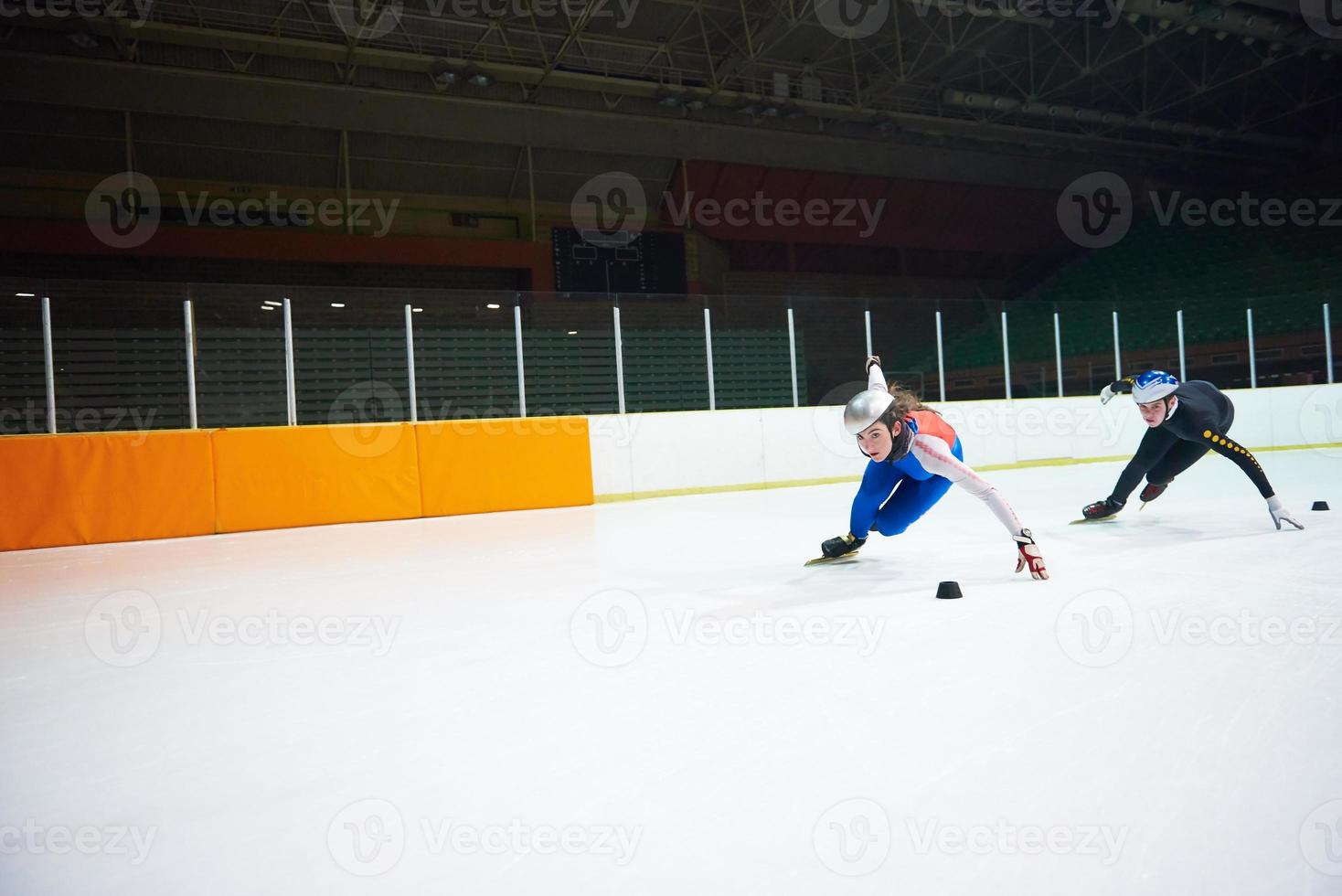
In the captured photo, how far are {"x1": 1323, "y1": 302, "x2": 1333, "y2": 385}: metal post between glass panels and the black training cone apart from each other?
14.2 metres

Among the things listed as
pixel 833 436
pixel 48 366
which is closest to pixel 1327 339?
pixel 833 436

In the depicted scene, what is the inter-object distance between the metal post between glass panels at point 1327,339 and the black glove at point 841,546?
13365mm

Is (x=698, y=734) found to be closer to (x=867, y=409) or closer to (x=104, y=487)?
(x=867, y=409)

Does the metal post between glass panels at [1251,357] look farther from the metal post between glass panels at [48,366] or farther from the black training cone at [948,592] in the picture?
the metal post between glass panels at [48,366]

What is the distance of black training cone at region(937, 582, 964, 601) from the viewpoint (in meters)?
3.72

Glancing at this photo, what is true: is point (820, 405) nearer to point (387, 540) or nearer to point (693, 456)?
point (693, 456)

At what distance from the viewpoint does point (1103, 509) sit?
243 inches

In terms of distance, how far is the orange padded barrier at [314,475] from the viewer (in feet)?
28.4

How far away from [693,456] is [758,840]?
9.71 m

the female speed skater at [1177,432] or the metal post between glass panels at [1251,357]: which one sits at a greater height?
the metal post between glass panels at [1251,357]

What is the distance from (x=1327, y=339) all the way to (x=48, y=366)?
18390 mm

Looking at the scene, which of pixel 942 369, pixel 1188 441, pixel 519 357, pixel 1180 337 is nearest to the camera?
pixel 1188 441

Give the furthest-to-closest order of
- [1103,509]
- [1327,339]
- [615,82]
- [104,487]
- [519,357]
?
[615,82], [1327,339], [519,357], [104,487], [1103,509]

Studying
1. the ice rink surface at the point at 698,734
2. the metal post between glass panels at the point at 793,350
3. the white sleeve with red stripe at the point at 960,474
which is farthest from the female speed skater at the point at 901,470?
the metal post between glass panels at the point at 793,350
